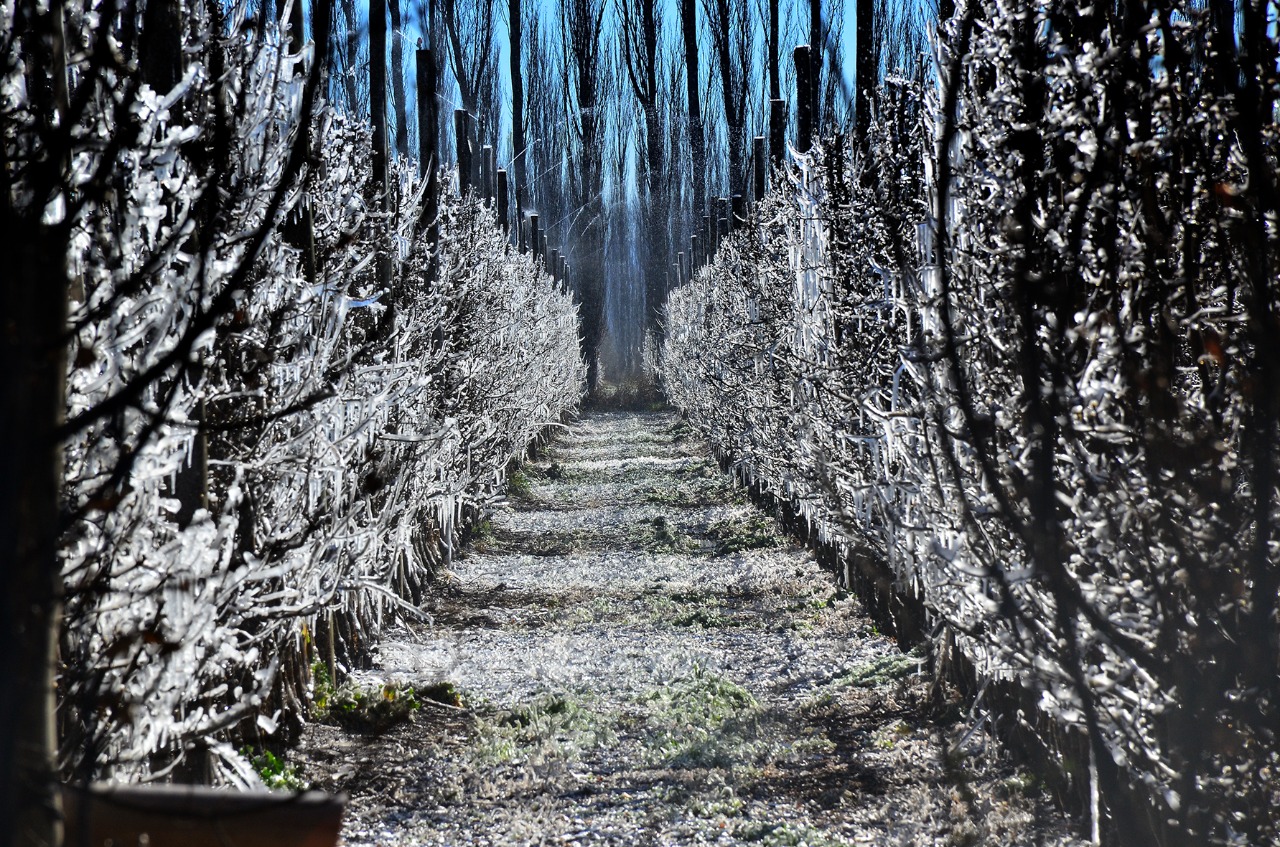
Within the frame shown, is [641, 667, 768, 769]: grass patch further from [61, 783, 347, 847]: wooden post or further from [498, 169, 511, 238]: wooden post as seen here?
[498, 169, 511, 238]: wooden post

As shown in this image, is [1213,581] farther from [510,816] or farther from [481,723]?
[481,723]

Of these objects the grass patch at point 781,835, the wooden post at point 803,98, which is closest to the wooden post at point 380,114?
the grass patch at point 781,835

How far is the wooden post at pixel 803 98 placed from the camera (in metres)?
11.6

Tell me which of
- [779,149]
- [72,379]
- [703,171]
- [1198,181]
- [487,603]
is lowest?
[487,603]

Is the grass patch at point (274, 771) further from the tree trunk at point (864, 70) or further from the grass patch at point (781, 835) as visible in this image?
the tree trunk at point (864, 70)

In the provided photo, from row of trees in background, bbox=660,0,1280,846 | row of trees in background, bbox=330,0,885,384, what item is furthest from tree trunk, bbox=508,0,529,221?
row of trees in background, bbox=660,0,1280,846

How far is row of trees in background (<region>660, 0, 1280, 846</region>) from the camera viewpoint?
2.17 metres

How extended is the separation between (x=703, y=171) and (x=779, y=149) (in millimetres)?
23443

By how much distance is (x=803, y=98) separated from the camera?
11.8 metres

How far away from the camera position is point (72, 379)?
2.58 metres

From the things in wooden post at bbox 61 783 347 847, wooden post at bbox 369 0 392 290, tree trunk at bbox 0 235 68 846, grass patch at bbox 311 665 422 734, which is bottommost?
grass patch at bbox 311 665 422 734

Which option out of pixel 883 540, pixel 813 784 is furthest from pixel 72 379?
pixel 883 540

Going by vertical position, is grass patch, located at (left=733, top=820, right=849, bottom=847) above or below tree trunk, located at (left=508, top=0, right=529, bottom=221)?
below

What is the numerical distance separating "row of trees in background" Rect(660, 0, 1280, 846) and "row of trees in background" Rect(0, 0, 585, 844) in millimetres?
1337
